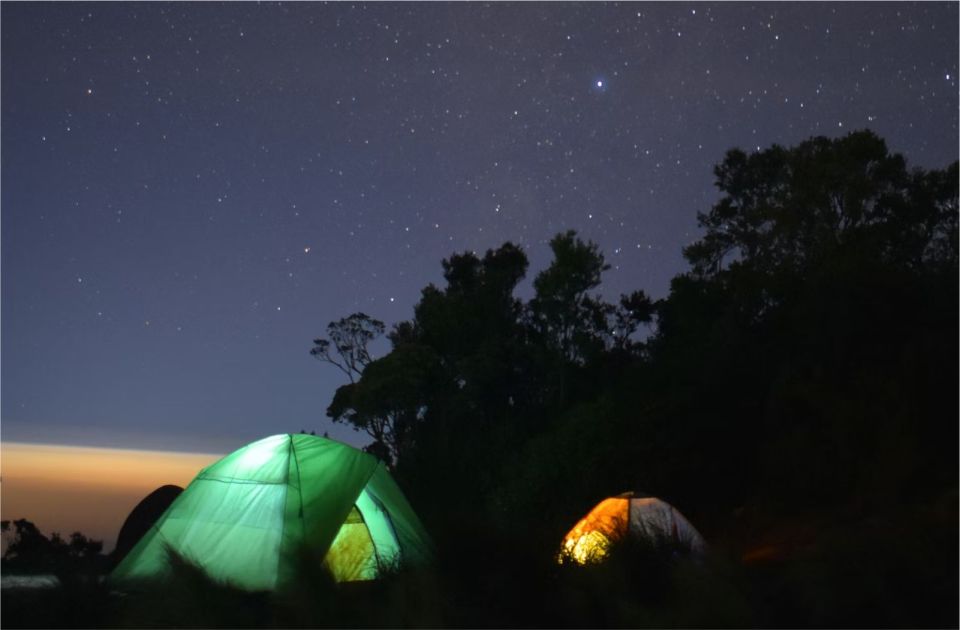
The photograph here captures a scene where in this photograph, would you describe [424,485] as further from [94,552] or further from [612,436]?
[94,552]

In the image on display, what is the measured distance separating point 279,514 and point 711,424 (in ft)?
30.6

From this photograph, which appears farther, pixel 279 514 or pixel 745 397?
pixel 745 397

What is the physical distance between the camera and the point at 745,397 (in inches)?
687

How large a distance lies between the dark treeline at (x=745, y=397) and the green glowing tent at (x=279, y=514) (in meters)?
0.67

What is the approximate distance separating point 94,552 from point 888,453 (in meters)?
9.44

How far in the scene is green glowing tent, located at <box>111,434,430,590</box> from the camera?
34.7 ft

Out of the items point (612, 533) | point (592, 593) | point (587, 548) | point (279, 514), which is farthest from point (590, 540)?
point (279, 514)

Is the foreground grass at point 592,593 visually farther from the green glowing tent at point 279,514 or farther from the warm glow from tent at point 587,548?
the green glowing tent at point 279,514

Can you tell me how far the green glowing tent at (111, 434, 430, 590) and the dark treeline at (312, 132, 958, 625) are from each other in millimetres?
670

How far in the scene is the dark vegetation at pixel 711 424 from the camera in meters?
7.77

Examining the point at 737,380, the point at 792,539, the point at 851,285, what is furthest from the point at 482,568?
the point at 737,380

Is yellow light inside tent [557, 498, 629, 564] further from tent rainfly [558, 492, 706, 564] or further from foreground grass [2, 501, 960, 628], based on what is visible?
foreground grass [2, 501, 960, 628]

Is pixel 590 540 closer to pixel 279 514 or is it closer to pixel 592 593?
pixel 592 593

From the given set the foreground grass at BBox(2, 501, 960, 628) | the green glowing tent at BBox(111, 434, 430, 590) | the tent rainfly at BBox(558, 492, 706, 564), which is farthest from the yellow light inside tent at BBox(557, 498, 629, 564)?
the green glowing tent at BBox(111, 434, 430, 590)
